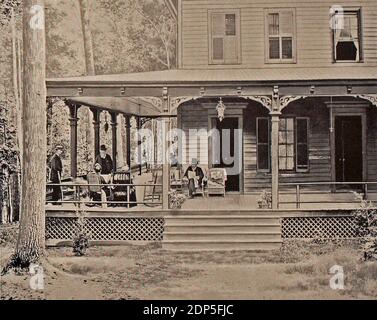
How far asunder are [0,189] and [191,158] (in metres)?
5.05

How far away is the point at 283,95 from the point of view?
10.8 m

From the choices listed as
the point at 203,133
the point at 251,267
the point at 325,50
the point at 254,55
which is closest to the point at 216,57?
the point at 254,55

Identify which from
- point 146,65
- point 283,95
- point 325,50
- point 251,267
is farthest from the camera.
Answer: point 146,65

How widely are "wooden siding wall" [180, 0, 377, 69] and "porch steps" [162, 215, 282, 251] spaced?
4.57 metres

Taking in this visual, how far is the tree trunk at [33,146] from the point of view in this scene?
9.02 metres

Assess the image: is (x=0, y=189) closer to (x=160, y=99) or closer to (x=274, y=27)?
(x=160, y=99)

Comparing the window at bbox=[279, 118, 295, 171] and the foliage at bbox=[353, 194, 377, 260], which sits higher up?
the window at bbox=[279, 118, 295, 171]

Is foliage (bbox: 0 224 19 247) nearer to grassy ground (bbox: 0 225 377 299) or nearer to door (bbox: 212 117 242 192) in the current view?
grassy ground (bbox: 0 225 377 299)

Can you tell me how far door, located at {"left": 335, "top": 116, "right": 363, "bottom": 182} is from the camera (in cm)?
1322

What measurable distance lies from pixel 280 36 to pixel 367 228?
19.3ft

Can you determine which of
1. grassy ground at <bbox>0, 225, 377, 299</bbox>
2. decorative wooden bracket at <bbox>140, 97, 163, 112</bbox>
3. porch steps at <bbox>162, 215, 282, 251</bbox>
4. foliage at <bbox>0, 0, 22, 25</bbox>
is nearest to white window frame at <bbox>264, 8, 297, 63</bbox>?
decorative wooden bracket at <bbox>140, 97, 163, 112</bbox>

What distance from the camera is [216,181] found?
12750 millimetres

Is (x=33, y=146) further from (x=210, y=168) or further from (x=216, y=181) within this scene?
(x=210, y=168)

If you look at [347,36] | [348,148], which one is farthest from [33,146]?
[347,36]
